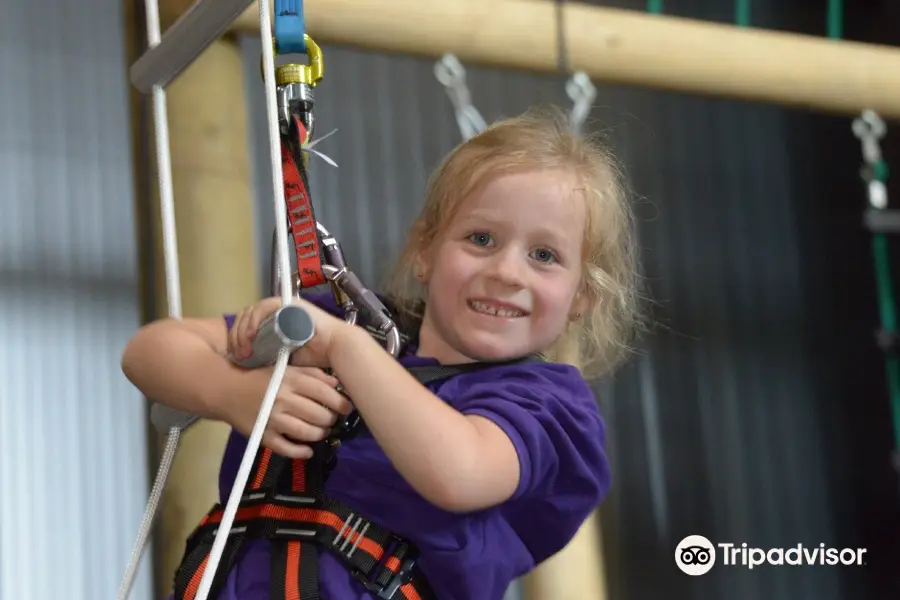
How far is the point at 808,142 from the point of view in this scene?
1920 mm

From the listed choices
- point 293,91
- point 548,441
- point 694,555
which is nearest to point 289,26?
point 293,91

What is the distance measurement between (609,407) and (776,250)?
402 millimetres

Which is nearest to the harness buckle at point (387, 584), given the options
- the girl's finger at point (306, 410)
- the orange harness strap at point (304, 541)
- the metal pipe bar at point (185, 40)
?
the orange harness strap at point (304, 541)

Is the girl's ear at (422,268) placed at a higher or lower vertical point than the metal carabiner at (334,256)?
higher

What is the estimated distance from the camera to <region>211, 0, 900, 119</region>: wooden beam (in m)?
1.17

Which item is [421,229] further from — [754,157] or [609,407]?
[754,157]

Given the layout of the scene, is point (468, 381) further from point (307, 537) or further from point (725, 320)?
point (725, 320)

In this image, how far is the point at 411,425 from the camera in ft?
1.97

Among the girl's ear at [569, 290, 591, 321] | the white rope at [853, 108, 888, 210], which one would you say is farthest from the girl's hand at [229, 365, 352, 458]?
the white rope at [853, 108, 888, 210]

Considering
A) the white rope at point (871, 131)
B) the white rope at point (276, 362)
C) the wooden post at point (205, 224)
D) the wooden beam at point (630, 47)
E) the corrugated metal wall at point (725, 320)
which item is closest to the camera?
the white rope at point (276, 362)

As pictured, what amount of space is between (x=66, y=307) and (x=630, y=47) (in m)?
0.69

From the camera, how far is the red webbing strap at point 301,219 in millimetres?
669

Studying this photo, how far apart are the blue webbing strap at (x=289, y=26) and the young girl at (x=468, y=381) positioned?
14 centimetres

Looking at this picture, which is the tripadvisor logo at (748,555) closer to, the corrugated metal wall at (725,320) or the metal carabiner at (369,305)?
the corrugated metal wall at (725,320)
